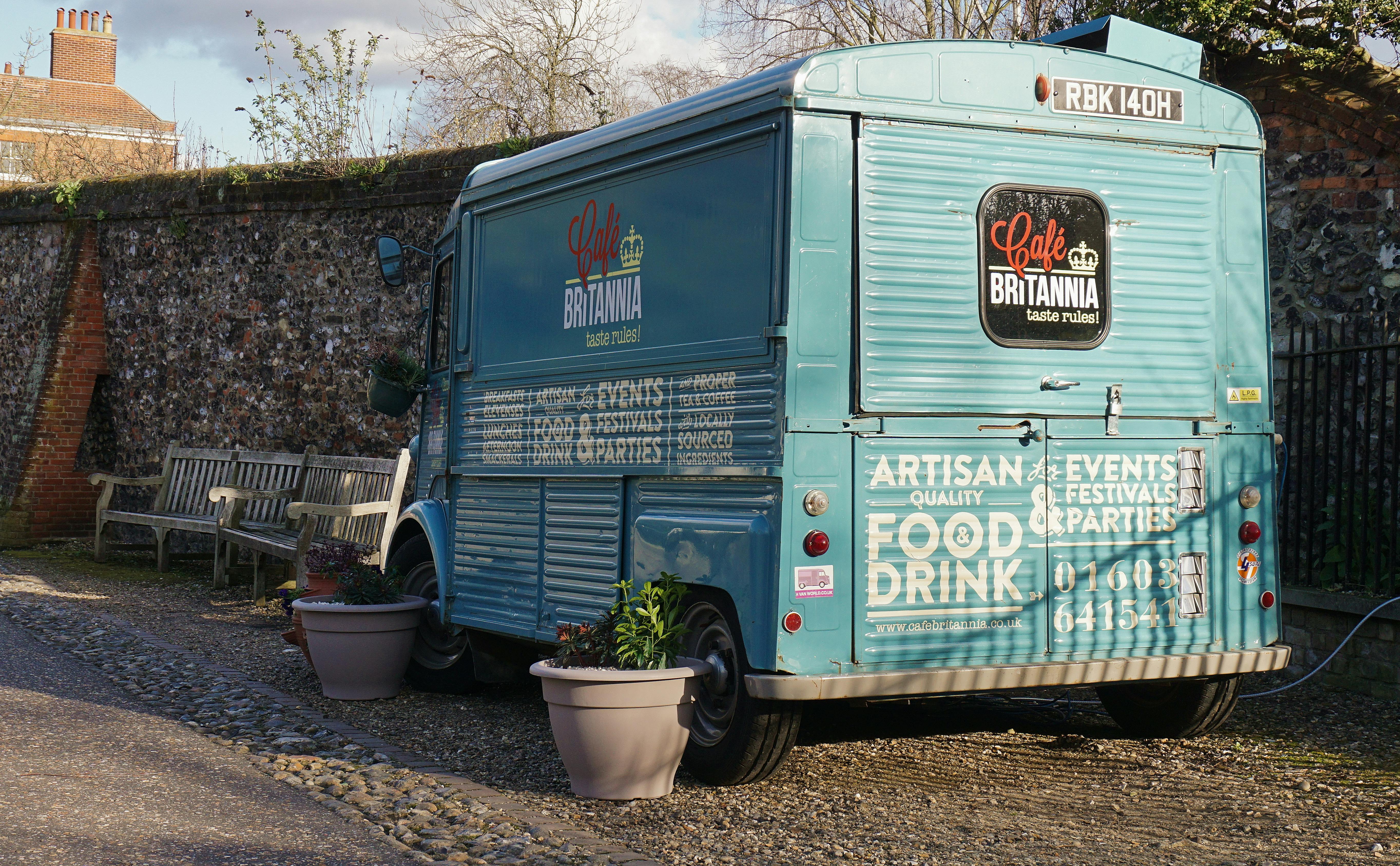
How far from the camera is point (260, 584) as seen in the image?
11180mm

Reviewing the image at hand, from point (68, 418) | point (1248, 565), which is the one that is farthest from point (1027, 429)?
point (68, 418)

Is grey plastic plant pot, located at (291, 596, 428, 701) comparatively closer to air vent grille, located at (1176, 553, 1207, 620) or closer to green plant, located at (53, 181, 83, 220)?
air vent grille, located at (1176, 553, 1207, 620)

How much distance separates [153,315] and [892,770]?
11.6m

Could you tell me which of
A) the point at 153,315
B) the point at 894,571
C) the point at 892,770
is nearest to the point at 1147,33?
the point at 894,571

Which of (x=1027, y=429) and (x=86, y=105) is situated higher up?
(x=86, y=105)

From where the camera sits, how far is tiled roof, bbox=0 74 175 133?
109ft

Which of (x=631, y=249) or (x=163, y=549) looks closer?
(x=631, y=249)

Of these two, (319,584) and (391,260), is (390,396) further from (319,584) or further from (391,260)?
(319,584)

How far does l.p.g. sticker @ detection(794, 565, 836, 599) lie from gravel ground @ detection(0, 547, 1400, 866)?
2.65 ft

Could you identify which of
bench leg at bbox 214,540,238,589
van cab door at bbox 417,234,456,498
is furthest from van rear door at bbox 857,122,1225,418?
bench leg at bbox 214,540,238,589

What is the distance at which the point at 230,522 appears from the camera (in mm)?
11688

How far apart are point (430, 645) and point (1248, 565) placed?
443 cm

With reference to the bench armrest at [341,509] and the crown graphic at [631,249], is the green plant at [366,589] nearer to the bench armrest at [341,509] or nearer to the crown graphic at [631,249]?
the crown graphic at [631,249]

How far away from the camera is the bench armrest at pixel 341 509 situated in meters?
10.2
